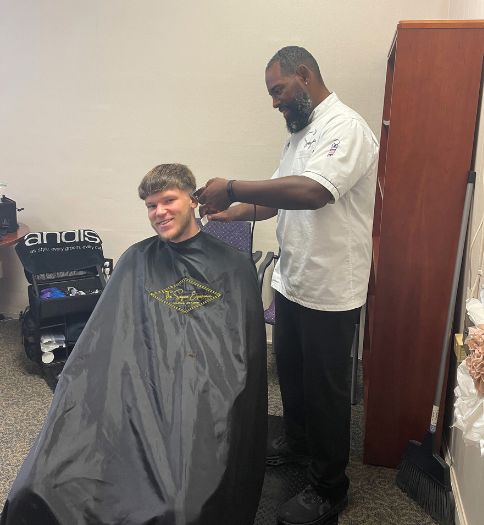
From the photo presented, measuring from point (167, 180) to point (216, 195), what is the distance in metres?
0.20

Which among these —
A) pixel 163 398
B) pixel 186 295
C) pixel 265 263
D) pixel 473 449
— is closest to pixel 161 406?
pixel 163 398

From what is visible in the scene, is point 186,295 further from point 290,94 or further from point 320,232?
point 290,94

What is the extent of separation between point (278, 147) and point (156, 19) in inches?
38.6

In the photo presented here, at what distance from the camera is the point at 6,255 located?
135 inches

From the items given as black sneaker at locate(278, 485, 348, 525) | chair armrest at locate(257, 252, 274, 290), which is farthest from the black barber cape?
chair armrest at locate(257, 252, 274, 290)

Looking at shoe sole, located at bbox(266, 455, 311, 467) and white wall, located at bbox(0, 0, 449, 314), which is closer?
shoe sole, located at bbox(266, 455, 311, 467)

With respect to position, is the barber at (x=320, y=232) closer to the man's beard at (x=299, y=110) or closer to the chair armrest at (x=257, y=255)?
the man's beard at (x=299, y=110)

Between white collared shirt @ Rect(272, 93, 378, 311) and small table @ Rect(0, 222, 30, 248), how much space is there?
70.0 inches

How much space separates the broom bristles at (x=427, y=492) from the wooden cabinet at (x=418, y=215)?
11cm

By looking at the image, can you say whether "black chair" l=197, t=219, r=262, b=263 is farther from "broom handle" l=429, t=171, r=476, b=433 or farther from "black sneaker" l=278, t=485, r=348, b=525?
"black sneaker" l=278, t=485, r=348, b=525

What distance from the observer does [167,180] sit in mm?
1636

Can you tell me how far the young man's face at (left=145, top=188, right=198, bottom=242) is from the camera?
1.63 m

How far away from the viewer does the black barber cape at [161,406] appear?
1097 millimetres

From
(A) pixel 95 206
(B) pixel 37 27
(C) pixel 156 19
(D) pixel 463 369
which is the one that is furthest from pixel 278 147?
(D) pixel 463 369
